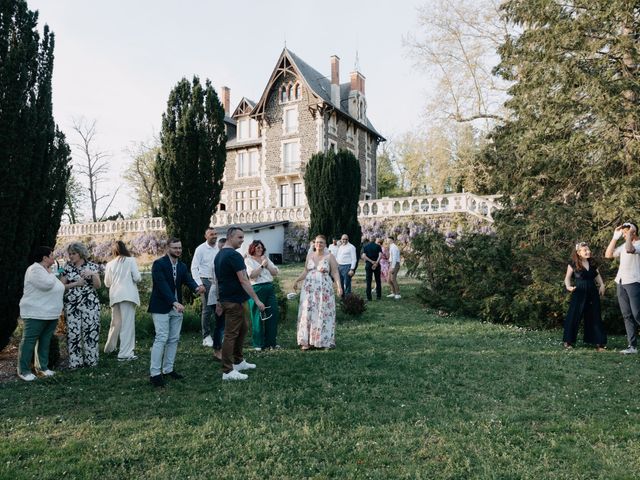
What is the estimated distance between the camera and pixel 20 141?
6.88 metres

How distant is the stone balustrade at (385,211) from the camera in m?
21.9

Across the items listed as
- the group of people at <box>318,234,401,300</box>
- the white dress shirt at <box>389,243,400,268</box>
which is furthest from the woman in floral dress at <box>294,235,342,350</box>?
the white dress shirt at <box>389,243,400,268</box>

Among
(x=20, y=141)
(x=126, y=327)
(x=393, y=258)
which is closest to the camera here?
(x=20, y=141)

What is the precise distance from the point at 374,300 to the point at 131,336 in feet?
24.8

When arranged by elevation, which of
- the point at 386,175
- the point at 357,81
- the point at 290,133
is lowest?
the point at 386,175

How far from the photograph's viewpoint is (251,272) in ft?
24.1

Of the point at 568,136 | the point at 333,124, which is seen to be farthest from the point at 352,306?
the point at 333,124

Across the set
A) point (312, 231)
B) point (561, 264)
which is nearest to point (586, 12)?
point (561, 264)

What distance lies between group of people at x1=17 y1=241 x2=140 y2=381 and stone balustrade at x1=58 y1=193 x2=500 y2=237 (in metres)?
13.8

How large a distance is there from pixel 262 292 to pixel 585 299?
5213 mm

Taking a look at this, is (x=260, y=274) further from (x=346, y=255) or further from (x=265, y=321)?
(x=346, y=255)

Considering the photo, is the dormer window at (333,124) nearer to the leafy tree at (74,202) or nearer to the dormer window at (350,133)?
the dormer window at (350,133)

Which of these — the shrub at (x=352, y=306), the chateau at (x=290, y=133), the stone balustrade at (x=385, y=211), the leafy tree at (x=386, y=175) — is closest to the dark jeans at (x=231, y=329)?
the shrub at (x=352, y=306)

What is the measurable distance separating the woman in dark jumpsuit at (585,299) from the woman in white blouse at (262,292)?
15.7 feet
